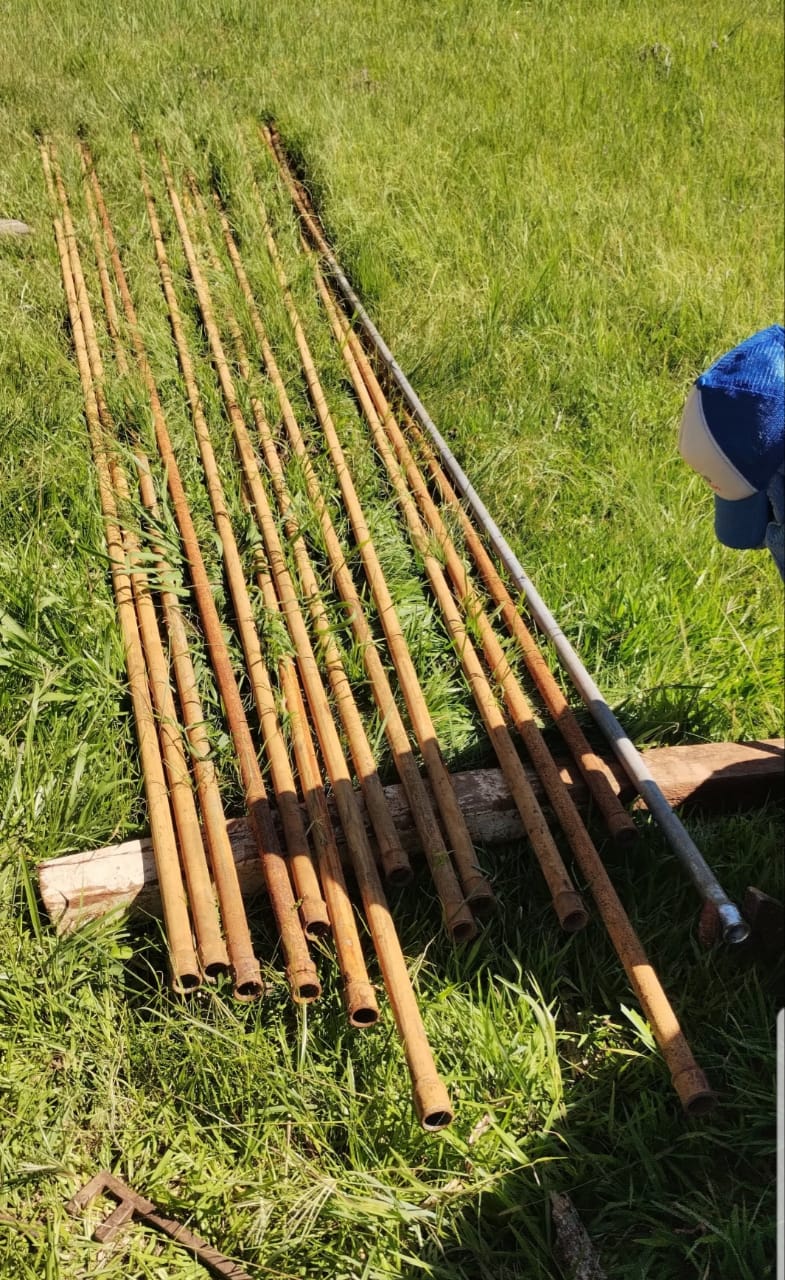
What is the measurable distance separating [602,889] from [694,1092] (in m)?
0.45

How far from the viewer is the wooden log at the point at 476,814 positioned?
7.30 feet

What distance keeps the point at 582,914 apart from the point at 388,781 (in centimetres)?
61

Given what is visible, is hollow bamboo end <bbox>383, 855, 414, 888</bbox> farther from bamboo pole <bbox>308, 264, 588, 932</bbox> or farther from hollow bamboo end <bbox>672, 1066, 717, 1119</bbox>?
hollow bamboo end <bbox>672, 1066, 717, 1119</bbox>

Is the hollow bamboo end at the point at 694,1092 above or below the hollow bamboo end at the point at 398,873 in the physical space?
below

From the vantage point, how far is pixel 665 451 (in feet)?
12.0

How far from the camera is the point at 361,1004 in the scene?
2.00m

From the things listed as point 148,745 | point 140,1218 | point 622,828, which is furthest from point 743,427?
point 140,1218

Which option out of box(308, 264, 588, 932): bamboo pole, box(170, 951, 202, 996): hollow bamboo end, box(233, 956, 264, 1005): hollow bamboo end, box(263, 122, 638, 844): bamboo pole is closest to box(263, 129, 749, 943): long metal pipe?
box(263, 122, 638, 844): bamboo pole

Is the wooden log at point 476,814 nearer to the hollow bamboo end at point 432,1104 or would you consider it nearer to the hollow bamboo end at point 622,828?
the hollow bamboo end at point 622,828

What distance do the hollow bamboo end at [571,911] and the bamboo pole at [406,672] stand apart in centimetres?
14

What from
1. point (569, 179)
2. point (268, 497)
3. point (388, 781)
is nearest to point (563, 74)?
point (569, 179)

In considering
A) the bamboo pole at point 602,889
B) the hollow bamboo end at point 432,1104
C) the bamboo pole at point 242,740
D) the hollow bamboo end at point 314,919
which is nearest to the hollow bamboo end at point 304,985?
the bamboo pole at point 242,740

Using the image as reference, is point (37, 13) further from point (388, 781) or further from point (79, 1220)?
point (79, 1220)

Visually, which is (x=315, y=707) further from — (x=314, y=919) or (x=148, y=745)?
(x=314, y=919)
